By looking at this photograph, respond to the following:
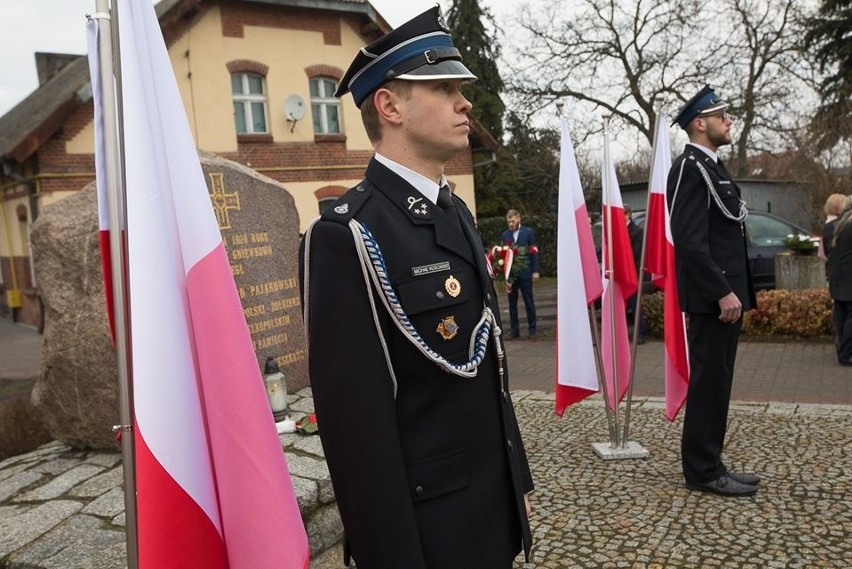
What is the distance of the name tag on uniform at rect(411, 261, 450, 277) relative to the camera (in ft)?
5.90

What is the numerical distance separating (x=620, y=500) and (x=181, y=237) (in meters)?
3.15

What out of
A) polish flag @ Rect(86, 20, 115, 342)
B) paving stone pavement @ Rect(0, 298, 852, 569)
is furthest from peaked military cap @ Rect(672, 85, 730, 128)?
polish flag @ Rect(86, 20, 115, 342)

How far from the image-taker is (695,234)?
3809 millimetres

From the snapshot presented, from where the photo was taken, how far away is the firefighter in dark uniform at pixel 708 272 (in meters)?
3.82

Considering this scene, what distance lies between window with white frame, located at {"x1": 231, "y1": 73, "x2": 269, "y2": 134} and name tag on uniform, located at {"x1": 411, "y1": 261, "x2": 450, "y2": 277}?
16539mm

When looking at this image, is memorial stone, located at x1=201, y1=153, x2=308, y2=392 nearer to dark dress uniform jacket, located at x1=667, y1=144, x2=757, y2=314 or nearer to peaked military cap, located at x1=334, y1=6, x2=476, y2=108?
dark dress uniform jacket, located at x1=667, y1=144, x2=757, y2=314

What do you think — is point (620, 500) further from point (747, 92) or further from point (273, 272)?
point (747, 92)

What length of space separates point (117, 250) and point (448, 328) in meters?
0.85

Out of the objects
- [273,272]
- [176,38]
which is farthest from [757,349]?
[176,38]

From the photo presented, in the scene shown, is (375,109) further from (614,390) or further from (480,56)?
(480,56)

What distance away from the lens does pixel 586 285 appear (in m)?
4.73

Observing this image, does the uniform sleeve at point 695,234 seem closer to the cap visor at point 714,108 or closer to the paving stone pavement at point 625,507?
the cap visor at point 714,108

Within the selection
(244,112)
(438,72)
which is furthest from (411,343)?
(244,112)

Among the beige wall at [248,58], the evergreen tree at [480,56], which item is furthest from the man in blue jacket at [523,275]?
the evergreen tree at [480,56]
